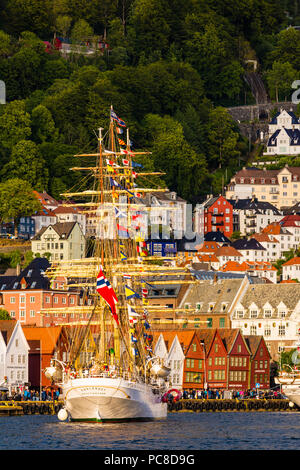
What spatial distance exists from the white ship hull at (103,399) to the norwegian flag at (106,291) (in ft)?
17.3

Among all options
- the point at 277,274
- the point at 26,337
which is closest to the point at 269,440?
the point at 26,337

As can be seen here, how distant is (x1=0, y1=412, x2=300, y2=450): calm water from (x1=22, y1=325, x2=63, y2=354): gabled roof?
Answer: 2123 centimetres

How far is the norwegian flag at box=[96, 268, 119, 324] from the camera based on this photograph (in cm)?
9338

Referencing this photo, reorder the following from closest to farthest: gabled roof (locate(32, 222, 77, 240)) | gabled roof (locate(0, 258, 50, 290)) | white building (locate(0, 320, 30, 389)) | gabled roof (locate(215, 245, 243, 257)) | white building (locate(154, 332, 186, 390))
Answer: white building (locate(0, 320, 30, 389)) → white building (locate(154, 332, 186, 390)) → gabled roof (locate(0, 258, 50, 290)) → gabled roof (locate(32, 222, 77, 240)) → gabled roof (locate(215, 245, 243, 257))

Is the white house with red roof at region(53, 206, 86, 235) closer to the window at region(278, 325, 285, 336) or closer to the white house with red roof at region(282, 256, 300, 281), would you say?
the white house with red roof at region(282, 256, 300, 281)

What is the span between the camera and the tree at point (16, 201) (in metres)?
187

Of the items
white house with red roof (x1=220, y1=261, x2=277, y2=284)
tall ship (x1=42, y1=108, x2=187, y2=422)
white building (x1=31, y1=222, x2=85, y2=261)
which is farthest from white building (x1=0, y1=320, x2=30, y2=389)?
white building (x1=31, y1=222, x2=85, y2=261)

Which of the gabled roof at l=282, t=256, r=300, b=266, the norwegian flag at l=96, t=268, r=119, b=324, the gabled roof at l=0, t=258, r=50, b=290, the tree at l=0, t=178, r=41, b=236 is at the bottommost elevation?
the norwegian flag at l=96, t=268, r=119, b=324

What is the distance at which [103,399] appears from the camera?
9144 centimetres

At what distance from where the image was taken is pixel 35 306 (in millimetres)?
152625

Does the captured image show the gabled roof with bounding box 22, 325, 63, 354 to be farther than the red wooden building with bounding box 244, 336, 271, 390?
No

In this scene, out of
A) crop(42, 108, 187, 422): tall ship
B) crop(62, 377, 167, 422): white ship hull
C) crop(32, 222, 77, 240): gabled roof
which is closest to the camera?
crop(62, 377, 167, 422): white ship hull

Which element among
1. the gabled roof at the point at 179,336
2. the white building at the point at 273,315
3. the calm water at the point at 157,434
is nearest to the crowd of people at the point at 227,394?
the gabled roof at the point at 179,336

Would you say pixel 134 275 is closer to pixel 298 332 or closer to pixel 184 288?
pixel 298 332
